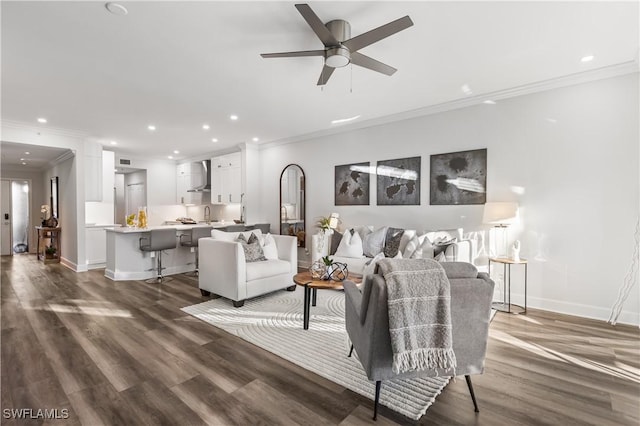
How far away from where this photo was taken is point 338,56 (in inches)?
97.5

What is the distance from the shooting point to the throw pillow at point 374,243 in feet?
15.1

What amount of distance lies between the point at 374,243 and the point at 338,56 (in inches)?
112

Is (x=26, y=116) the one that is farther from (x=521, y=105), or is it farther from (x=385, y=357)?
(x=521, y=105)

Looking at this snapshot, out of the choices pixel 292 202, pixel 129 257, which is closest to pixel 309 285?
pixel 292 202

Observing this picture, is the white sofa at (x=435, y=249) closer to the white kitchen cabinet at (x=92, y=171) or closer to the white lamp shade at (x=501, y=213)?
the white lamp shade at (x=501, y=213)

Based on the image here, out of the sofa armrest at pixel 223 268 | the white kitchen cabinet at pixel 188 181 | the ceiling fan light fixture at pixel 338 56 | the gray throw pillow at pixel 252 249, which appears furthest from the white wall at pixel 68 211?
the ceiling fan light fixture at pixel 338 56

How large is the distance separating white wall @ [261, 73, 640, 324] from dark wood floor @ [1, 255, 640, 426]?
1.36 feet

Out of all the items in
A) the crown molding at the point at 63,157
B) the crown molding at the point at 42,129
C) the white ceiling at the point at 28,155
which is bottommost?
the crown molding at the point at 63,157

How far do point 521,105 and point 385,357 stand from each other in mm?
3718

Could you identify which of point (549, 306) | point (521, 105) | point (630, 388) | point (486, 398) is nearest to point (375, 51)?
point (521, 105)

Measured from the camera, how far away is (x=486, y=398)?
199 centimetres

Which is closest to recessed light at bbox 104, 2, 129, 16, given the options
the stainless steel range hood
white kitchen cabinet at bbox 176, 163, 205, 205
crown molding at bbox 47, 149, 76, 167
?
crown molding at bbox 47, 149, 76, 167

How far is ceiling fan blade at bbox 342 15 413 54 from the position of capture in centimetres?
208

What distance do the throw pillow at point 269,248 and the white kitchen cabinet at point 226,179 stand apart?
3.11 meters
